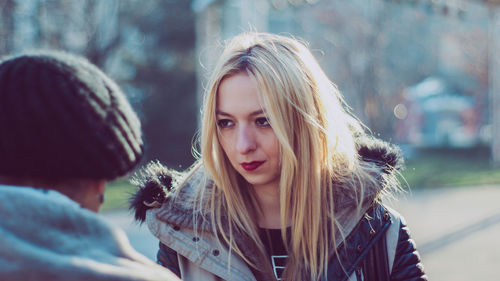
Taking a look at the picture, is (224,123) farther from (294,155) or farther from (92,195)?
(92,195)

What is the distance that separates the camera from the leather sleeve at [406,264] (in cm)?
229

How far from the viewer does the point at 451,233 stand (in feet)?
26.1

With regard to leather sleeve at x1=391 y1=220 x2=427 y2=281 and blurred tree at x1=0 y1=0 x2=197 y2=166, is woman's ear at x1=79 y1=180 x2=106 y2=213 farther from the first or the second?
blurred tree at x1=0 y1=0 x2=197 y2=166

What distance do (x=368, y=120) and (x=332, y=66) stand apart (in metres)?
3.38

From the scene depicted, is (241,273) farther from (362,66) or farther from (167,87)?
(362,66)

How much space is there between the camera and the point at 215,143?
259cm

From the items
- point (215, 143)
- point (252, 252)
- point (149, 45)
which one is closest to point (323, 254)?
point (252, 252)

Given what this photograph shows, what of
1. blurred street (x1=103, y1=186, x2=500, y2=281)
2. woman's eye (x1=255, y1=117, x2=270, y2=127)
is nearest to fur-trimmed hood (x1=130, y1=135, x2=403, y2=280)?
woman's eye (x1=255, y1=117, x2=270, y2=127)

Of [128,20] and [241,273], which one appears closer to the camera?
[241,273]

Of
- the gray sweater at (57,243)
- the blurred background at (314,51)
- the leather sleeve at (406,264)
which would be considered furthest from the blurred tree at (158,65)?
the gray sweater at (57,243)

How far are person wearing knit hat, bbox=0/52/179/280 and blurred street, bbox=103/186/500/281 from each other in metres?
3.24

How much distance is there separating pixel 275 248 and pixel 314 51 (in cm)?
1811

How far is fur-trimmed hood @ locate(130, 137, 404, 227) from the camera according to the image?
2379mm

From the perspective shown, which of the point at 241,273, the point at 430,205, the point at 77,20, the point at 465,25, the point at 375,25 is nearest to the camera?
the point at 241,273
